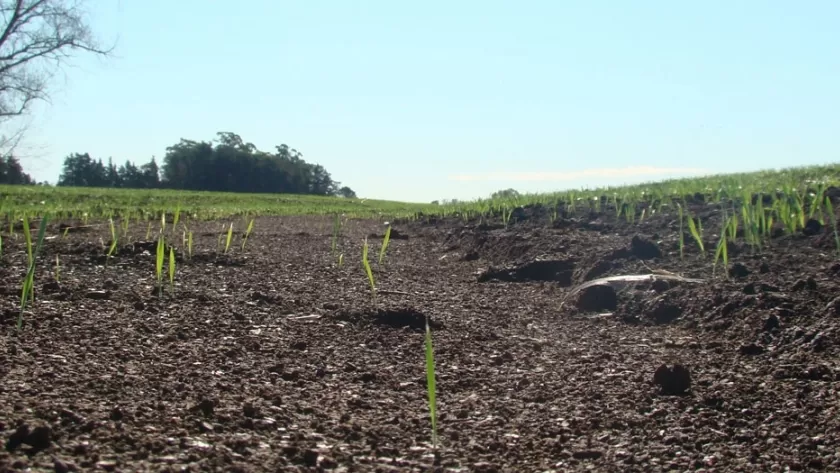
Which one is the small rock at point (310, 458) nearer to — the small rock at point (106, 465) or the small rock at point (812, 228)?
the small rock at point (106, 465)

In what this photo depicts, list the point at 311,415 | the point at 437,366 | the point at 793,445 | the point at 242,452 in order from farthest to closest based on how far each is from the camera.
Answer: the point at 437,366
the point at 311,415
the point at 793,445
the point at 242,452

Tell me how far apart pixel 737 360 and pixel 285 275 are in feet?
7.17

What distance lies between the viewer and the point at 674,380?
70.6 inches

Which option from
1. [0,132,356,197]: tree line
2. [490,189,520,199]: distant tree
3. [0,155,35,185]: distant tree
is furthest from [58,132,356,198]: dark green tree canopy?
[490,189,520,199]: distant tree

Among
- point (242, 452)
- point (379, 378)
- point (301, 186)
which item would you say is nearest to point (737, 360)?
point (379, 378)

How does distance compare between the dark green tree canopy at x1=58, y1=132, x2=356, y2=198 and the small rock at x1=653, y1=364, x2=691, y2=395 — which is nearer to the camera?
the small rock at x1=653, y1=364, x2=691, y2=395

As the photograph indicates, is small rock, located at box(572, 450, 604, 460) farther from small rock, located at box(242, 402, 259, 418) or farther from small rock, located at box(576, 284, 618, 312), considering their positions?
small rock, located at box(576, 284, 618, 312)

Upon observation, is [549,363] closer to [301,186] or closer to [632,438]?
[632,438]

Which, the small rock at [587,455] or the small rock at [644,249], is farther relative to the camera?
the small rock at [644,249]

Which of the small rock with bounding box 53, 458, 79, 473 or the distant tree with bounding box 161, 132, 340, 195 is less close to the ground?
the distant tree with bounding box 161, 132, 340, 195

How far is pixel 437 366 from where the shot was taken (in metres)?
2.05

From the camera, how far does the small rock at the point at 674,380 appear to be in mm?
1782

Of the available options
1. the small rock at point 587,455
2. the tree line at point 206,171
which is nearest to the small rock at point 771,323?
the small rock at point 587,455

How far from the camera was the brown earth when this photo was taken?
1.34m
